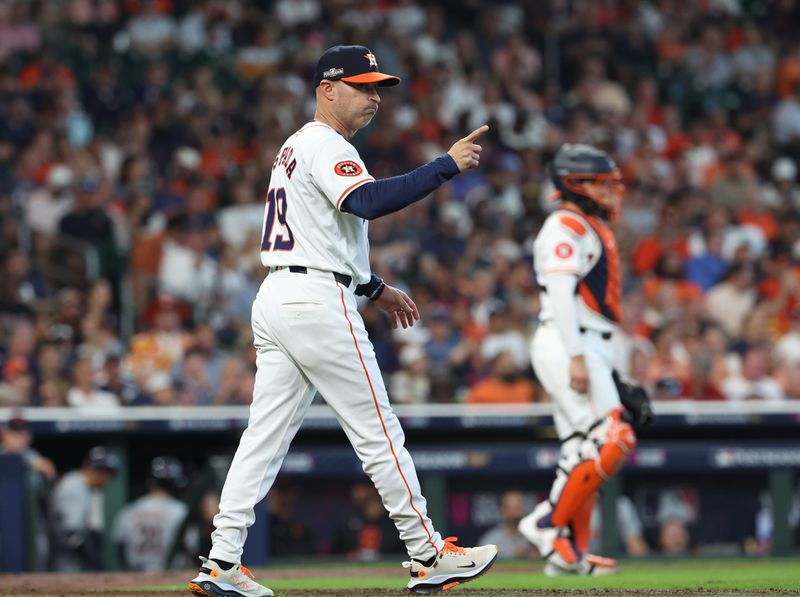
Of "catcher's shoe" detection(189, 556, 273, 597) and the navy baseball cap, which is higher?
the navy baseball cap

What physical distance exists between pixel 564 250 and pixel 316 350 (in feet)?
7.20

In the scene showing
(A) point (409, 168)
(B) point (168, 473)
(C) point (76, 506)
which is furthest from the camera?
(A) point (409, 168)

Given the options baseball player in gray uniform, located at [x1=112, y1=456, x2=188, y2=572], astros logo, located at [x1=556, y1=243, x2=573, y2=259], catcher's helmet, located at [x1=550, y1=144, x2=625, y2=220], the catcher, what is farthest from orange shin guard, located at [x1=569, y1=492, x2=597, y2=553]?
baseball player in gray uniform, located at [x1=112, y1=456, x2=188, y2=572]

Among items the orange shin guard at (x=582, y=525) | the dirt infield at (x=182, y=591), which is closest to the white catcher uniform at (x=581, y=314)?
the orange shin guard at (x=582, y=525)

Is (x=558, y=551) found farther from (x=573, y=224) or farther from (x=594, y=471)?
(x=573, y=224)

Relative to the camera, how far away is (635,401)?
7.05 meters

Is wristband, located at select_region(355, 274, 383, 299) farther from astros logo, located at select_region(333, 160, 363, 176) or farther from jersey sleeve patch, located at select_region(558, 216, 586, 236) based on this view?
jersey sleeve patch, located at select_region(558, 216, 586, 236)

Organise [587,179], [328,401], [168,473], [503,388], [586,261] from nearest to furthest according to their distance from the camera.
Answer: [328,401] → [586,261] → [587,179] → [168,473] → [503,388]

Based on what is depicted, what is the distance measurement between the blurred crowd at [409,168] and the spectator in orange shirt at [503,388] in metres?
0.02

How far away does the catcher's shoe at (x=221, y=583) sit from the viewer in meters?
4.96

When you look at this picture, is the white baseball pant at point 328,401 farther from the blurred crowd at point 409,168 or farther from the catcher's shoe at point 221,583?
the blurred crowd at point 409,168

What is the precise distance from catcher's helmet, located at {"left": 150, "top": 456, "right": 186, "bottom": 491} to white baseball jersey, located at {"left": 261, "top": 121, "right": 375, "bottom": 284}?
4.54 m

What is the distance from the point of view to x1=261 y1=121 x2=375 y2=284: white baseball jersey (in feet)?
16.4

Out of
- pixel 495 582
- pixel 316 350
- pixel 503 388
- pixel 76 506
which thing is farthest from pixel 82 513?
pixel 316 350
